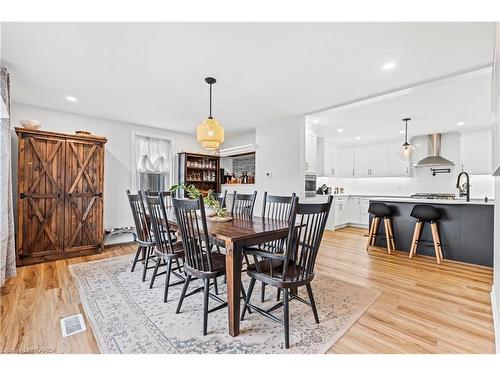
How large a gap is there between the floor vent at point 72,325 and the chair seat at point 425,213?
4.52 m

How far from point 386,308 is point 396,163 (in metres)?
5.49

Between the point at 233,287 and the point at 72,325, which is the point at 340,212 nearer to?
the point at 233,287

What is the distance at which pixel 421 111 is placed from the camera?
4336 mm

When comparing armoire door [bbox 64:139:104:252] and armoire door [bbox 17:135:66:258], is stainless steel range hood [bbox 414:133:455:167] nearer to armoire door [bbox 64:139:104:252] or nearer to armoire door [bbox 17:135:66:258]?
armoire door [bbox 64:139:104:252]

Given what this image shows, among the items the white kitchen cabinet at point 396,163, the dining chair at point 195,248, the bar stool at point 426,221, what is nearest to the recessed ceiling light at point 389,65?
the bar stool at point 426,221

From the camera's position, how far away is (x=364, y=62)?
2617mm

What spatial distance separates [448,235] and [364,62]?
10.0 ft

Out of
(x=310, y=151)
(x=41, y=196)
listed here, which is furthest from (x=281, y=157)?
(x=41, y=196)

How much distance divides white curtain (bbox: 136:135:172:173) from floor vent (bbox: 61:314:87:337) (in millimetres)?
3750

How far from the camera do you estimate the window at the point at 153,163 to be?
17.6ft
